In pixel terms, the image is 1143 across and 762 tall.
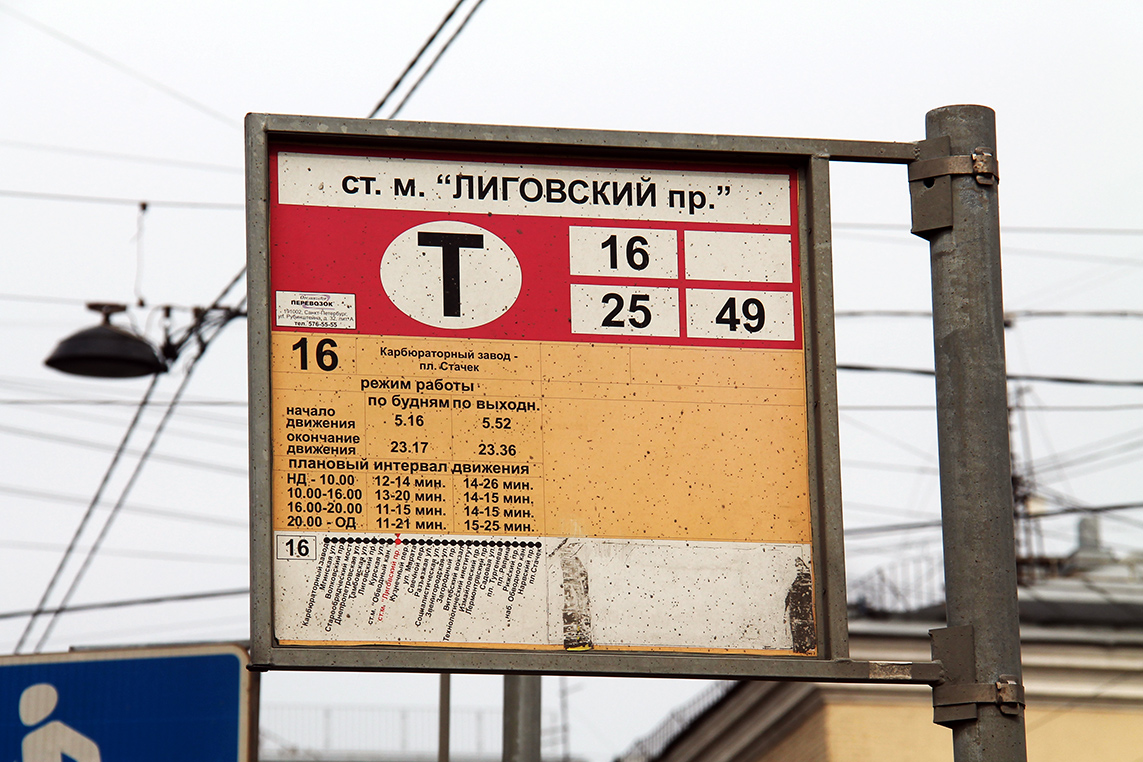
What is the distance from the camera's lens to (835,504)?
3.34 meters

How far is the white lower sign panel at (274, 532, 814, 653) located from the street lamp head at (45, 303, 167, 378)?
840 cm

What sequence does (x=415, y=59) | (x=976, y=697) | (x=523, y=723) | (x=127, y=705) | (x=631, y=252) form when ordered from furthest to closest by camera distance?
1. (x=523, y=723)
2. (x=415, y=59)
3. (x=127, y=705)
4. (x=631, y=252)
5. (x=976, y=697)

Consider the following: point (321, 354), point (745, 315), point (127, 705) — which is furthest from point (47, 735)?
point (745, 315)

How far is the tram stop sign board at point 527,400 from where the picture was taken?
317 centimetres

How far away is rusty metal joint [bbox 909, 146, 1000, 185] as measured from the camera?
3510mm

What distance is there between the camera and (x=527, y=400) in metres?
3.31

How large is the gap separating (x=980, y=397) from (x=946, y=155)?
23.7 inches

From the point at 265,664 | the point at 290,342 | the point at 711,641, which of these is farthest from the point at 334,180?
the point at 711,641

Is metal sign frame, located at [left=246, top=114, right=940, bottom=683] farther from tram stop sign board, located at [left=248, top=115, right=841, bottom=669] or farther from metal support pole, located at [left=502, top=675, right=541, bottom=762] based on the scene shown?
metal support pole, located at [left=502, top=675, right=541, bottom=762]

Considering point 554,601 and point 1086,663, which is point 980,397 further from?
point 1086,663

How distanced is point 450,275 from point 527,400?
0.34 metres

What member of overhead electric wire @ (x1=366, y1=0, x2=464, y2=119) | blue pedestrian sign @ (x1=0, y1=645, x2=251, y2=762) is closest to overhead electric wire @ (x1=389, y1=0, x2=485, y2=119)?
overhead electric wire @ (x1=366, y1=0, x2=464, y2=119)

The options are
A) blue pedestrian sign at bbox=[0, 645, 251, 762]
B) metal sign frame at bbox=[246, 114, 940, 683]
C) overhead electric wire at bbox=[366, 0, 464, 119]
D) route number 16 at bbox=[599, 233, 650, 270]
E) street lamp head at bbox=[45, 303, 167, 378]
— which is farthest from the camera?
street lamp head at bbox=[45, 303, 167, 378]

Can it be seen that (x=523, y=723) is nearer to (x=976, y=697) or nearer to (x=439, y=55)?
(x=439, y=55)
